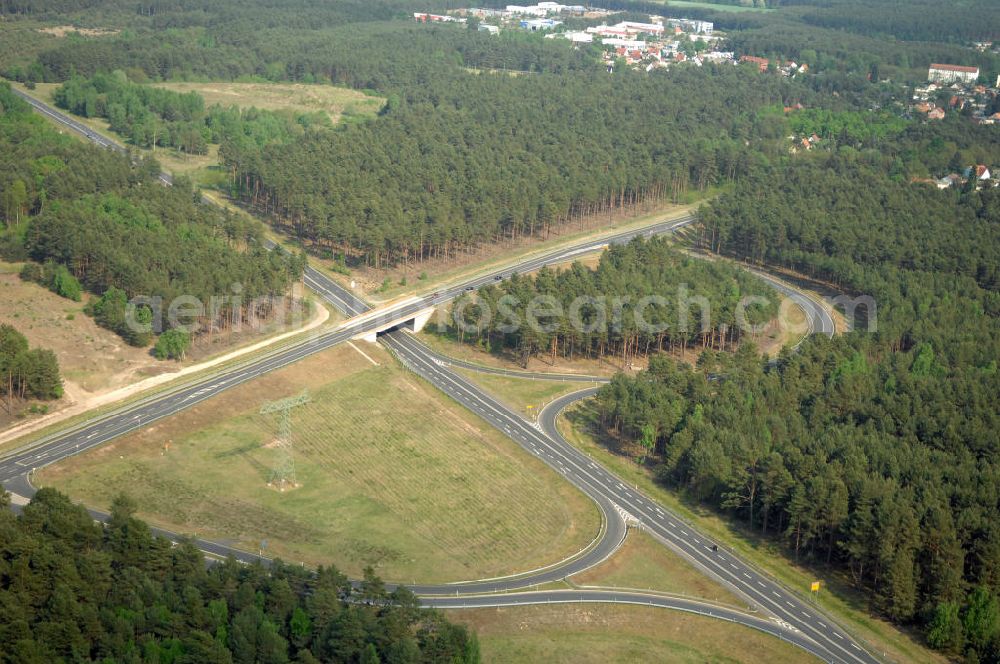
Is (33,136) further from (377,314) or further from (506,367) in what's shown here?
(506,367)

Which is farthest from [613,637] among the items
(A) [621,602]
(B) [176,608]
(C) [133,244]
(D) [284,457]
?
(C) [133,244]

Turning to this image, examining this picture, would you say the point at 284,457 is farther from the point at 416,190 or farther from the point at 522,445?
the point at 416,190

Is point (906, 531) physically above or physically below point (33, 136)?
below

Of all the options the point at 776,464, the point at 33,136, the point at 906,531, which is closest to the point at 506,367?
the point at 776,464

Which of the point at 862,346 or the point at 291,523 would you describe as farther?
the point at 862,346

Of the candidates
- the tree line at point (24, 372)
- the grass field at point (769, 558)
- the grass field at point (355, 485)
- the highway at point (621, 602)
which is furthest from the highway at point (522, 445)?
the tree line at point (24, 372)
